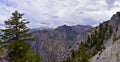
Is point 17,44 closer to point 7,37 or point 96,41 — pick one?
point 7,37

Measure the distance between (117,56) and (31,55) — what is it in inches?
1186

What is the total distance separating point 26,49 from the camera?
3944 cm

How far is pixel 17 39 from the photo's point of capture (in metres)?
39.2

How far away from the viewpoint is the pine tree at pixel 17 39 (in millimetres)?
38594

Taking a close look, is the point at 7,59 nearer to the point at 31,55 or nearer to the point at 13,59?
the point at 13,59

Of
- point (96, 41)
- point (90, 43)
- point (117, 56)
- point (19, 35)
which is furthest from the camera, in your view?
point (90, 43)

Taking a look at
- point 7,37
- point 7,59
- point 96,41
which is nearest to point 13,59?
point 7,59

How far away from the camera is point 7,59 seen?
124 ft

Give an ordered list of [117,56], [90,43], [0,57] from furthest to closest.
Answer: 1. [90,43]
2. [117,56]
3. [0,57]

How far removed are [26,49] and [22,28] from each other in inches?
124

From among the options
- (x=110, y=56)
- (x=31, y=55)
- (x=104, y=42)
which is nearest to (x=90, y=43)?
(x=104, y=42)

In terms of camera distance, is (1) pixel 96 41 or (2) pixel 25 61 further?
(1) pixel 96 41

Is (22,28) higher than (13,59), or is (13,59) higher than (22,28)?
(22,28)

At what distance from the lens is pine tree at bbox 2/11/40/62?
38594 mm
